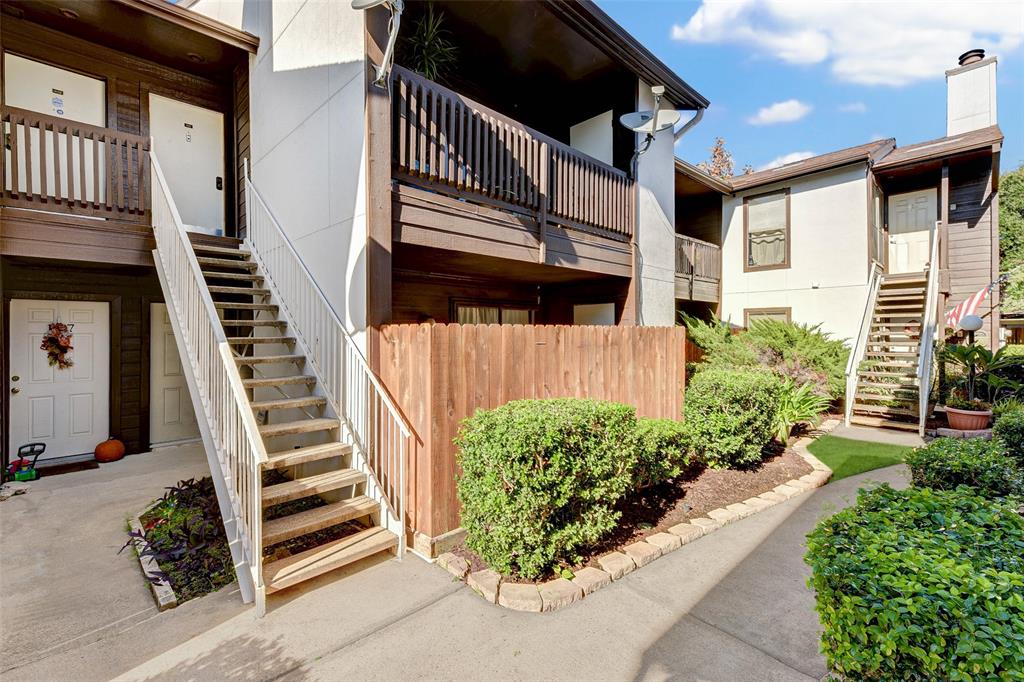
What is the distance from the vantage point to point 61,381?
6.32 meters

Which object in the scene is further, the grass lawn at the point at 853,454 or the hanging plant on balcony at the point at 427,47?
the grass lawn at the point at 853,454

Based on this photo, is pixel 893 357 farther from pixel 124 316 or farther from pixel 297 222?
pixel 124 316

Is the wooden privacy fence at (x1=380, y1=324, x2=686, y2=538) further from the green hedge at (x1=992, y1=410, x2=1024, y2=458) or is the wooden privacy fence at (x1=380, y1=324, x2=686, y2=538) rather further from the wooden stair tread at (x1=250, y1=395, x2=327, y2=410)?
the green hedge at (x1=992, y1=410, x2=1024, y2=458)

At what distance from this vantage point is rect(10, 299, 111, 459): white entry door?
605 centimetres

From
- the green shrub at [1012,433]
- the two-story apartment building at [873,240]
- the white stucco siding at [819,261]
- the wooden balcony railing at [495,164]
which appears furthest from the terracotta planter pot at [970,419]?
the wooden balcony railing at [495,164]

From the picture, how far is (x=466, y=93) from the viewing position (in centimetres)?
716

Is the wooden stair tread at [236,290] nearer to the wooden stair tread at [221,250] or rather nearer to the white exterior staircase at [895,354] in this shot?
the wooden stair tread at [221,250]

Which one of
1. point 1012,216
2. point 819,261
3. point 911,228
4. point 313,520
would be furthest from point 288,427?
point 1012,216

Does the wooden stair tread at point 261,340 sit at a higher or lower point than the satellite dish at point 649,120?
lower

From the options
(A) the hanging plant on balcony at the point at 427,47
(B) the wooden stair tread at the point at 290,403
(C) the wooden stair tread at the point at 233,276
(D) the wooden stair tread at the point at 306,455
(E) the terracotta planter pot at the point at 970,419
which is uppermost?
(A) the hanging plant on balcony at the point at 427,47

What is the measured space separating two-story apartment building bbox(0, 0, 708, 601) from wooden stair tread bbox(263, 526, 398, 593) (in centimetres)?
2

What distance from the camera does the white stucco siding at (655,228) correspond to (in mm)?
7312

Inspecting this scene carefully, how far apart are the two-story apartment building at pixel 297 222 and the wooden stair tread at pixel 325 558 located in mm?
16

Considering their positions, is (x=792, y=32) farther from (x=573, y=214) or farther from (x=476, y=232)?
(x=476, y=232)
